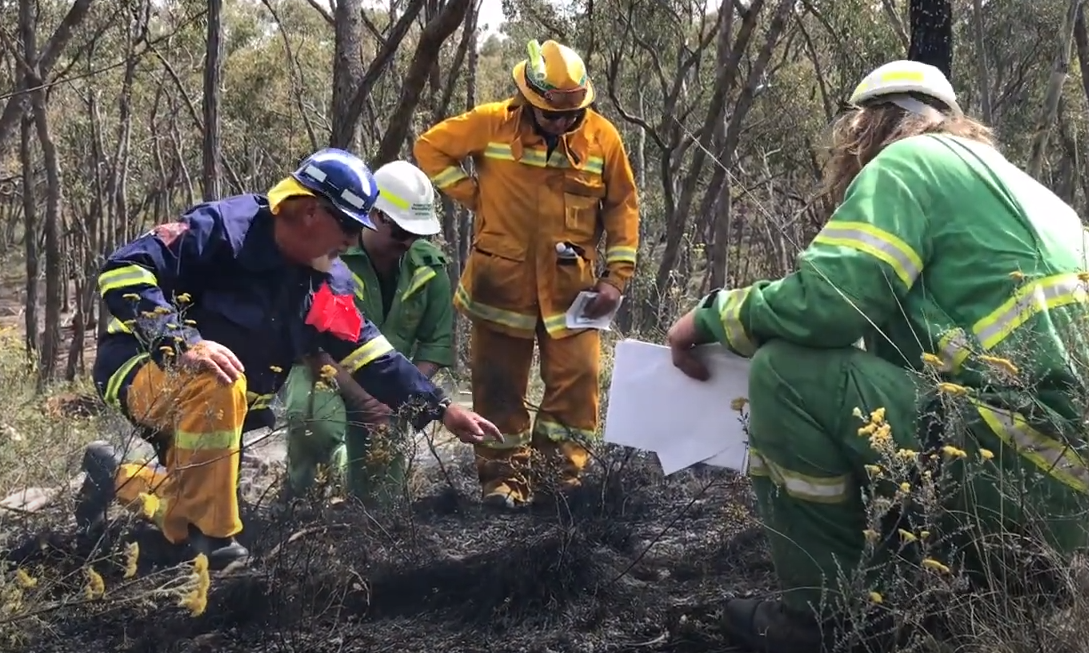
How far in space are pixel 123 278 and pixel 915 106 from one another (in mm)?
2070

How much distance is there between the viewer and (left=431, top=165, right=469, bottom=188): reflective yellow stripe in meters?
4.74

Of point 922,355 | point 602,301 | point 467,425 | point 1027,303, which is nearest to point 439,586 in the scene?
point 467,425

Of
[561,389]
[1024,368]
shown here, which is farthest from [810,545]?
[561,389]

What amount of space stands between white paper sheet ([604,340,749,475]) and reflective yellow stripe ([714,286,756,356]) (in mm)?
184

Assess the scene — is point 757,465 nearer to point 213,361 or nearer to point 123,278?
point 213,361

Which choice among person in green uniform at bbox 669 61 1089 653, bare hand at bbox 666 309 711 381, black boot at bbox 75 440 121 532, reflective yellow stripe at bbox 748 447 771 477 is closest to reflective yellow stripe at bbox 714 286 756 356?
person in green uniform at bbox 669 61 1089 653

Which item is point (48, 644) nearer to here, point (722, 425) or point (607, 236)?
point (722, 425)

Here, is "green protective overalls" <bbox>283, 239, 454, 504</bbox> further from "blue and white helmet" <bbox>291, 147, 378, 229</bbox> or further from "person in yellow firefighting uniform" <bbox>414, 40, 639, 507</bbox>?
"blue and white helmet" <bbox>291, 147, 378, 229</bbox>

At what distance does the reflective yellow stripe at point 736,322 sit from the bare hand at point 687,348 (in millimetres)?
115

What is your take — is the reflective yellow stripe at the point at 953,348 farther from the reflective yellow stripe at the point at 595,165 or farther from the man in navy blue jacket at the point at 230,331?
the reflective yellow stripe at the point at 595,165

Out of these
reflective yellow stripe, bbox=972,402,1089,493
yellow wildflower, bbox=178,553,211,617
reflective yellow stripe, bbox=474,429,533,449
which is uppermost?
reflective yellow stripe, bbox=972,402,1089,493

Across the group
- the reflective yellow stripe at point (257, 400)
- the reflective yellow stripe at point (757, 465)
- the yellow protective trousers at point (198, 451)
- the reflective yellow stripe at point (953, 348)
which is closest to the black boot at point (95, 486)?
the yellow protective trousers at point (198, 451)

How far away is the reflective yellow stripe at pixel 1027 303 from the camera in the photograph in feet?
7.48

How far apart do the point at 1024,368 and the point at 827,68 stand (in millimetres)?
15268
